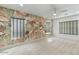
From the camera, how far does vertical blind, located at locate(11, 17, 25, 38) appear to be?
18.8 feet

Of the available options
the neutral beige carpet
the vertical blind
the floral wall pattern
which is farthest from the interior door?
the neutral beige carpet

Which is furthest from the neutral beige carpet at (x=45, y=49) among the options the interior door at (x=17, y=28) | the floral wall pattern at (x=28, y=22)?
the floral wall pattern at (x=28, y=22)

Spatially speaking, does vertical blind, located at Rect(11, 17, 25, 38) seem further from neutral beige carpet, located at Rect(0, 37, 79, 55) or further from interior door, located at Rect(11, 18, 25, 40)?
neutral beige carpet, located at Rect(0, 37, 79, 55)

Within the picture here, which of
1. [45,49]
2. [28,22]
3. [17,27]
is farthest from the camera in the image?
[28,22]

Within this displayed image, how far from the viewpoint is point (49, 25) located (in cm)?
1055

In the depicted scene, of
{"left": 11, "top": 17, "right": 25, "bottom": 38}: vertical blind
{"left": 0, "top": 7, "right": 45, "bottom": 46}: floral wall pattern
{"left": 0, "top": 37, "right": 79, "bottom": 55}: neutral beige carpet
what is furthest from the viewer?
{"left": 11, "top": 17, "right": 25, "bottom": 38}: vertical blind

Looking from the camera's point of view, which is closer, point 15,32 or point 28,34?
point 15,32

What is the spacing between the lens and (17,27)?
6.09 m

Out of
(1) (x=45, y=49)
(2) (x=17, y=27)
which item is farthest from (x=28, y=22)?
(1) (x=45, y=49)

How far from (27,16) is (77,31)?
132 inches

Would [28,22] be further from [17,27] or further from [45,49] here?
[45,49]
